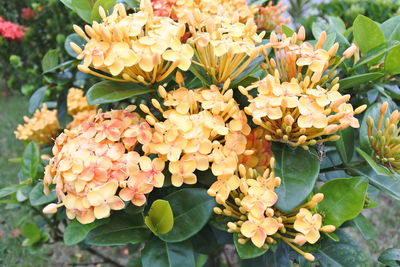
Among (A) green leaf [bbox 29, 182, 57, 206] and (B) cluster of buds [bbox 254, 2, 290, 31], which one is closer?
(A) green leaf [bbox 29, 182, 57, 206]

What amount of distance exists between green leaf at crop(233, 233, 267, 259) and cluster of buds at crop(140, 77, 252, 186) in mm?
149

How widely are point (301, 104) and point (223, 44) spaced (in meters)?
0.20

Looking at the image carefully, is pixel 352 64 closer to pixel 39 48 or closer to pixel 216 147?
pixel 216 147

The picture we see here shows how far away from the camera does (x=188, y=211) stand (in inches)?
32.1

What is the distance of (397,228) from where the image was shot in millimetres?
2633

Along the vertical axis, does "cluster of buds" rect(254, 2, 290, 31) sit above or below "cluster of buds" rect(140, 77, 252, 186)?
below

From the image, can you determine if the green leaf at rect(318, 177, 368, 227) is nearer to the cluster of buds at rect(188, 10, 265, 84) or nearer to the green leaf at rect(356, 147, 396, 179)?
the green leaf at rect(356, 147, 396, 179)

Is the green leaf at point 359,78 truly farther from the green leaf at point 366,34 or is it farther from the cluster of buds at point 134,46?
the cluster of buds at point 134,46

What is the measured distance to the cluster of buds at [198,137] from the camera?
29.2 inches

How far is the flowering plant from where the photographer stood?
729 millimetres

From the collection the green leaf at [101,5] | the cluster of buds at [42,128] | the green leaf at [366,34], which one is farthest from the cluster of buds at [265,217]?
the cluster of buds at [42,128]

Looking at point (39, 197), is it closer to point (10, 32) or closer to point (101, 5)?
point (101, 5)

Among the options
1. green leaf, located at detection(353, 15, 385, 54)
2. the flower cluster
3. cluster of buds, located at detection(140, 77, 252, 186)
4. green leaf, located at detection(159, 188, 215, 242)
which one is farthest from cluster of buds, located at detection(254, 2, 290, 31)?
the flower cluster

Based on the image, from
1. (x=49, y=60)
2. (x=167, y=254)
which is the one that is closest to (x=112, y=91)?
(x=167, y=254)
